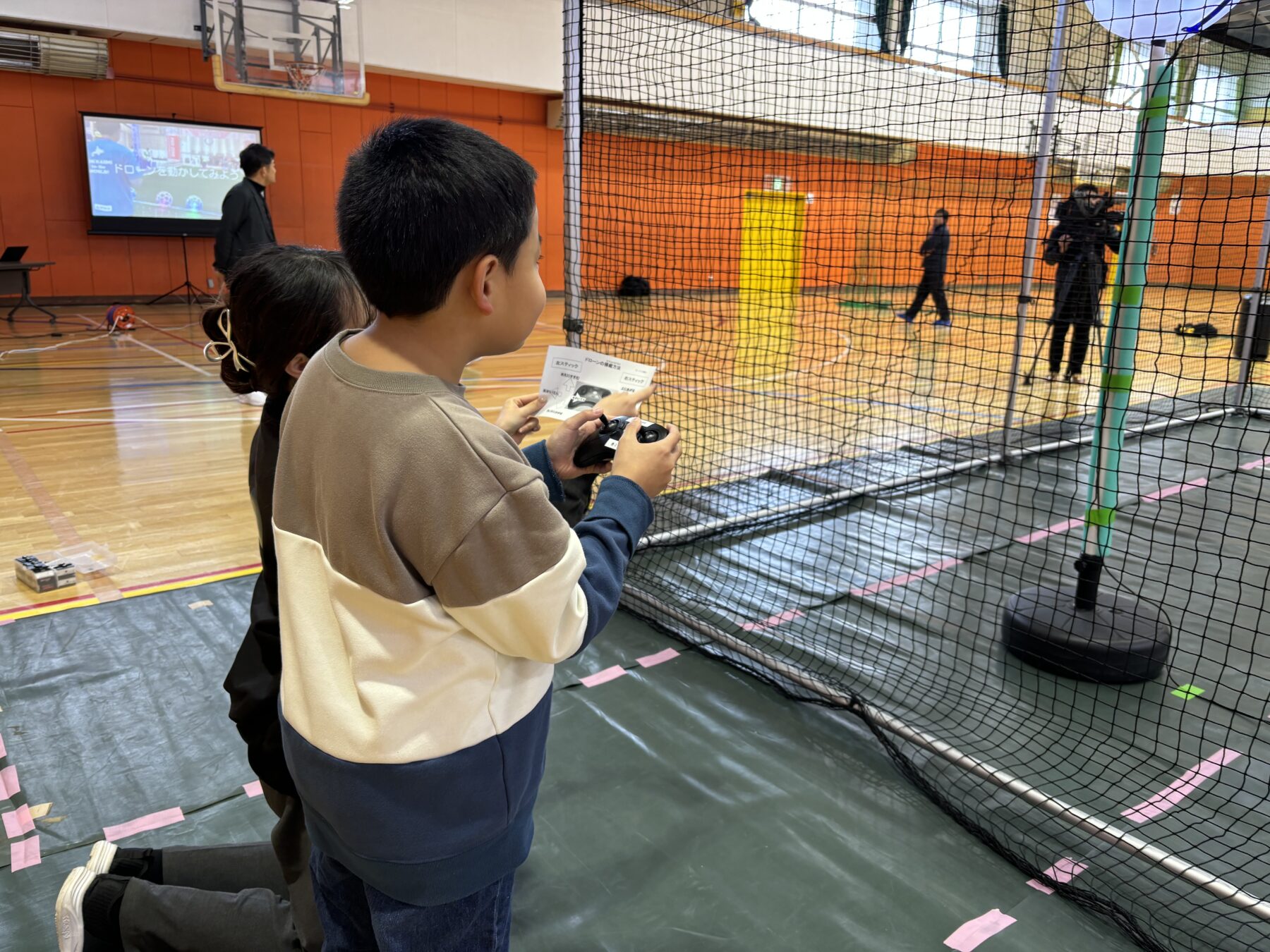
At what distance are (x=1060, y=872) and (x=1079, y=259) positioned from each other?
362 centimetres

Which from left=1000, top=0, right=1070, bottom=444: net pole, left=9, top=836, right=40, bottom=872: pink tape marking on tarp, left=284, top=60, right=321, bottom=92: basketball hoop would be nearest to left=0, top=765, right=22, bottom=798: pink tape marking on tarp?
left=9, top=836, right=40, bottom=872: pink tape marking on tarp

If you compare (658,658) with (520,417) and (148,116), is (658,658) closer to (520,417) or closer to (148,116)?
(520,417)

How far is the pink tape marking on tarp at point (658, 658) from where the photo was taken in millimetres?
2402

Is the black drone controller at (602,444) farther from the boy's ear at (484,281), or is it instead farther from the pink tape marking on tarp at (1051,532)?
the pink tape marking on tarp at (1051,532)

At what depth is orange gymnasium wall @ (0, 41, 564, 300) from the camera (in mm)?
9195

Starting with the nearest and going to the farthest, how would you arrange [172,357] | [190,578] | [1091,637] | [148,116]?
[1091,637]
[190,578]
[172,357]
[148,116]

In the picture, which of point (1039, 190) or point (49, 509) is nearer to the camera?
point (49, 509)

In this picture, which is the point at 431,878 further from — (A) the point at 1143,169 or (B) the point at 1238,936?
(A) the point at 1143,169

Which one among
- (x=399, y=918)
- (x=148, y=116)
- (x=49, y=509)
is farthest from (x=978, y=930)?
(x=148, y=116)

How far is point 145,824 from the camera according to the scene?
173cm

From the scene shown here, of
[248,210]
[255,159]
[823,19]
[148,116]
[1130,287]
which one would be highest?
[823,19]

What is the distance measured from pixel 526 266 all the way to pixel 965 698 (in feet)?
6.07

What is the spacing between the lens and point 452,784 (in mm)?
869

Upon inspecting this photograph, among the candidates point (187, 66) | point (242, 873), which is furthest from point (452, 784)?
point (187, 66)
